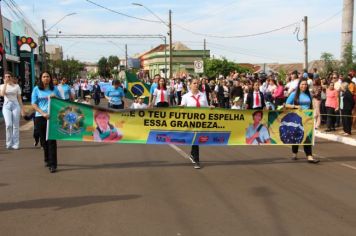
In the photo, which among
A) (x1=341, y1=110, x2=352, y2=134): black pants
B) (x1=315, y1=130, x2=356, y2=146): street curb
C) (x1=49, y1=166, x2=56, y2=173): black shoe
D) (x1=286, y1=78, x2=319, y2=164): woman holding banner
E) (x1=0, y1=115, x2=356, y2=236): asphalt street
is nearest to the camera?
(x1=0, y1=115, x2=356, y2=236): asphalt street

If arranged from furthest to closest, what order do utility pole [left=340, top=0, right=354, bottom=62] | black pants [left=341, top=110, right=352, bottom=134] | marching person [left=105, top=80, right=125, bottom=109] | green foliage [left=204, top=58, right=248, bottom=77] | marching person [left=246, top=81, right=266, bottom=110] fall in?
green foliage [left=204, top=58, right=248, bottom=77] → utility pole [left=340, top=0, right=354, bottom=62] → marching person [left=246, top=81, right=266, bottom=110] → black pants [left=341, top=110, right=352, bottom=134] → marching person [left=105, top=80, right=125, bottom=109]

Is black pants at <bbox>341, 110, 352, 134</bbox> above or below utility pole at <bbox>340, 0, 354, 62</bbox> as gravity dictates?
below

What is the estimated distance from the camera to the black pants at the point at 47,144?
8781 mm

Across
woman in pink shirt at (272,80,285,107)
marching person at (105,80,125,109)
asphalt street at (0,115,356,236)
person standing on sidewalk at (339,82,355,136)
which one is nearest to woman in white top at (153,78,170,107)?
marching person at (105,80,125,109)

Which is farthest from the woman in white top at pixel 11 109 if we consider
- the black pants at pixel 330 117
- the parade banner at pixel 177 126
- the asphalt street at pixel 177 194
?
the black pants at pixel 330 117

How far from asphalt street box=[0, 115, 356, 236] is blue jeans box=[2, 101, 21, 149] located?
0.94 m

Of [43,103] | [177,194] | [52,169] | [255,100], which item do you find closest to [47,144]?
[52,169]

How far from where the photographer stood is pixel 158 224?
558 cm

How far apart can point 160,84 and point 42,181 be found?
7.06 m

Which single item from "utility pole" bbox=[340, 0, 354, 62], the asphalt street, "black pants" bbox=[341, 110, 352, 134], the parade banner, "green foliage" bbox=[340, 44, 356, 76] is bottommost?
the asphalt street

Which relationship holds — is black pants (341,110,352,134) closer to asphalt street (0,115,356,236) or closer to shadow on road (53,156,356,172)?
asphalt street (0,115,356,236)

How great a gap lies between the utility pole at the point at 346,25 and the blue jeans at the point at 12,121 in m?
14.2

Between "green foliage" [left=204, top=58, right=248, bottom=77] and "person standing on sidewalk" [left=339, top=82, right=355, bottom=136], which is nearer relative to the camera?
"person standing on sidewalk" [left=339, top=82, right=355, bottom=136]

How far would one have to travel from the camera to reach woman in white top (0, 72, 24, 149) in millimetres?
11724
